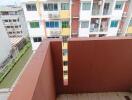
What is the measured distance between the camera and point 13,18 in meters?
18.7

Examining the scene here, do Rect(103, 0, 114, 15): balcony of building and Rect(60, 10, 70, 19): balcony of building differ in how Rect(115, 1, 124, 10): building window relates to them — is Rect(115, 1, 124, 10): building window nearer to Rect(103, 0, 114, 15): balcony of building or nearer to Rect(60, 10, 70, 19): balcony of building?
Rect(103, 0, 114, 15): balcony of building

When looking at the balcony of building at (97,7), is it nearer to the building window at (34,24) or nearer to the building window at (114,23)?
the building window at (114,23)

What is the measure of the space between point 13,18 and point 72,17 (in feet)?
44.5

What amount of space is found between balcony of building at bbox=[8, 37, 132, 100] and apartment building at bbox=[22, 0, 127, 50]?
20.7ft

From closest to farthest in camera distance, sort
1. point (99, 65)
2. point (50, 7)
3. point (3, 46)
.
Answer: point (99, 65)
point (50, 7)
point (3, 46)

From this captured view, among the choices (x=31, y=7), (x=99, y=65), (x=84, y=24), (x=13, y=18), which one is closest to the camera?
(x=99, y=65)

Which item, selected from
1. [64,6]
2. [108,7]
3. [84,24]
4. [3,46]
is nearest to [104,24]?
[108,7]

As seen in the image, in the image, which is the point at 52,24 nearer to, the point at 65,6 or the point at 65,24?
the point at 65,24

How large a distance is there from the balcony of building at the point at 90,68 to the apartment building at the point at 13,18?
722 inches

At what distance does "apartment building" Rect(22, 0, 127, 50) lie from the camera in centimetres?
766

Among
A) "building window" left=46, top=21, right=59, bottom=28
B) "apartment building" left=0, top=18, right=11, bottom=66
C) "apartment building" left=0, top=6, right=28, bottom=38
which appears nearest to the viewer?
"building window" left=46, top=21, right=59, bottom=28

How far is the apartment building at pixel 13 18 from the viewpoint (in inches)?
738

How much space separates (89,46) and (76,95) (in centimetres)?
96

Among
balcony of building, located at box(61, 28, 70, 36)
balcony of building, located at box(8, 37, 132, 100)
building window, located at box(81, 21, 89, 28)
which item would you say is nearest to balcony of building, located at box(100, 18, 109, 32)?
building window, located at box(81, 21, 89, 28)
